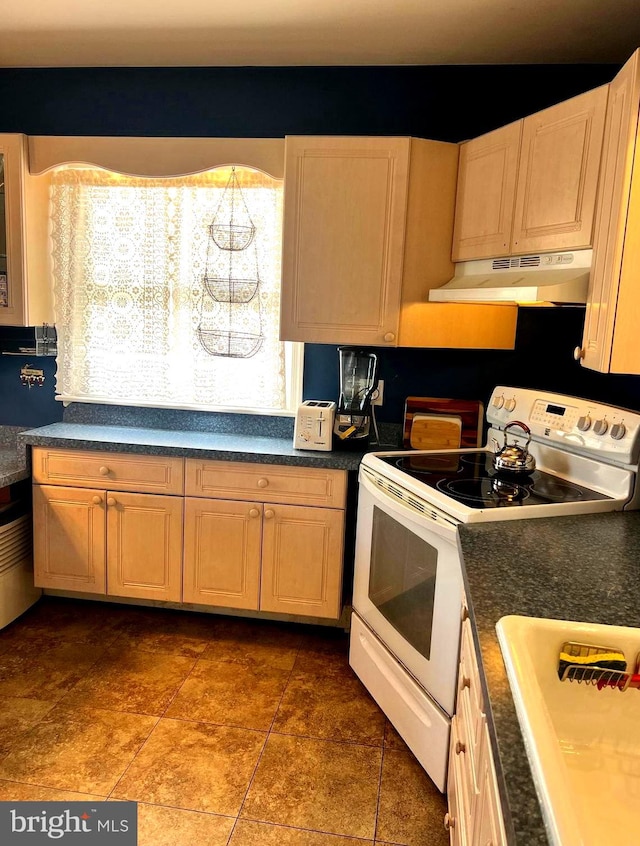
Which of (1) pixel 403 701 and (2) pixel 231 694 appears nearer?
(1) pixel 403 701

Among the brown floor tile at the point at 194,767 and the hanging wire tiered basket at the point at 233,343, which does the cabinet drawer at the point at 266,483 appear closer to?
the hanging wire tiered basket at the point at 233,343

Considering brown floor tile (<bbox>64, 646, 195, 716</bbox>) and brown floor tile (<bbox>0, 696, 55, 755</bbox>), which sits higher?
brown floor tile (<bbox>64, 646, 195, 716</bbox>)

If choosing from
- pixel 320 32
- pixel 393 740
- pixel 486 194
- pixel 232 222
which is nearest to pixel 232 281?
pixel 232 222

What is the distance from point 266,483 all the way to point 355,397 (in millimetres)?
592

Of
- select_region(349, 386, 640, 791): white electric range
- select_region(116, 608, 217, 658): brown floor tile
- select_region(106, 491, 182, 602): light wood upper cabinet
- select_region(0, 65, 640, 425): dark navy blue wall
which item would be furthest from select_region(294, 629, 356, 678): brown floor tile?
select_region(0, 65, 640, 425): dark navy blue wall

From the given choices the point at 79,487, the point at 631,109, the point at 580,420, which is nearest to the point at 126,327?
the point at 79,487

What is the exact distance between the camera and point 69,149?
2.96m

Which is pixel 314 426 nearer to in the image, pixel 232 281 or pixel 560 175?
pixel 232 281

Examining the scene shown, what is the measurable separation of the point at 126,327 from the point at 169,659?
5.19ft

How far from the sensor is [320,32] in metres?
2.62

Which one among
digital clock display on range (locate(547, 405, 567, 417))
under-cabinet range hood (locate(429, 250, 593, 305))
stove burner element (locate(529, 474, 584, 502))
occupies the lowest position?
stove burner element (locate(529, 474, 584, 502))

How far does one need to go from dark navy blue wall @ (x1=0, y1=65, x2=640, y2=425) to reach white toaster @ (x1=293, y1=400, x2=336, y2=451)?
1.13ft

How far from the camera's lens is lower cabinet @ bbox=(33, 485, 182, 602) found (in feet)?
9.62

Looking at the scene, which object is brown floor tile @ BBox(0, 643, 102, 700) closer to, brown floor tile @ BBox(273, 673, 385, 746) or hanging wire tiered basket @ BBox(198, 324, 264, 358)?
brown floor tile @ BBox(273, 673, 385, 746)
